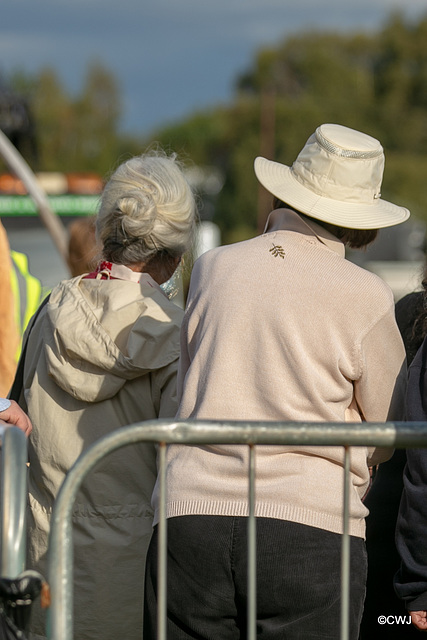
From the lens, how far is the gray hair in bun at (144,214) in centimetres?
272

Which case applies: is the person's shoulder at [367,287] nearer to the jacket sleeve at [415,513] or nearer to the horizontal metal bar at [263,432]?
the jacket sleeve at [415,513]

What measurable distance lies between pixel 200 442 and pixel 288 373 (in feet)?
1.18

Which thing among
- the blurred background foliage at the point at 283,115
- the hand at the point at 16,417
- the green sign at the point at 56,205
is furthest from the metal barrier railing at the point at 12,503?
the blurred background foliage at the point at 283,115

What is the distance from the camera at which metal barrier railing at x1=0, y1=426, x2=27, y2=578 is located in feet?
5.96

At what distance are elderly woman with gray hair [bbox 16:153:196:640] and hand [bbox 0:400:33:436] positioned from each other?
2.1 inches

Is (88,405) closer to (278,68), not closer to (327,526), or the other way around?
(327,526)

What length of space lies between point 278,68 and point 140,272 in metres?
66.7

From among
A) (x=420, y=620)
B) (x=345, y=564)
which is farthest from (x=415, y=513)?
(x=345, y=564)

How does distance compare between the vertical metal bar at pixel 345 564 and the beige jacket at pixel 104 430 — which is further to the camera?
the beige jacket at pixel 104 430

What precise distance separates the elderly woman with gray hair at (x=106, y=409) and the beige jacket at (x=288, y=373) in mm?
316

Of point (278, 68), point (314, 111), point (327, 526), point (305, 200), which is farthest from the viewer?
point (278, 68)

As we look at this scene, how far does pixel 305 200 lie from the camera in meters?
2.44

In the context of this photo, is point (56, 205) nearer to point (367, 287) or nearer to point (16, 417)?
point (16, 417)

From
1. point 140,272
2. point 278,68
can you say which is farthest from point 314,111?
point 140,272
